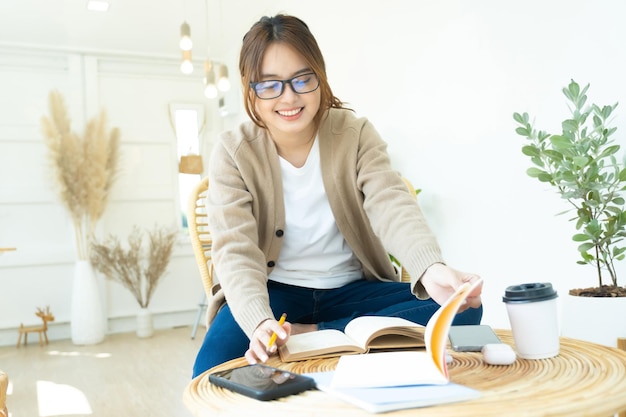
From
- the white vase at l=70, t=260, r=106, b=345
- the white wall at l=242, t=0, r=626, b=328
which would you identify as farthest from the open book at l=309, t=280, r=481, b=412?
the white vase at l=70, t=260, r=106, b=345

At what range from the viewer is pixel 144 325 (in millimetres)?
4723

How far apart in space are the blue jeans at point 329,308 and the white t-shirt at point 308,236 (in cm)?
4

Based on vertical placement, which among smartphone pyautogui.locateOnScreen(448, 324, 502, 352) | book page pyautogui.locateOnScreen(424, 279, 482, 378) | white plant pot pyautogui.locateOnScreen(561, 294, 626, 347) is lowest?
white plant pot pyautogui.locateOnScreen(561, 294, 626, 347)

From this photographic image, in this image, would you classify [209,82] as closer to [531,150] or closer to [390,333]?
[531,150]

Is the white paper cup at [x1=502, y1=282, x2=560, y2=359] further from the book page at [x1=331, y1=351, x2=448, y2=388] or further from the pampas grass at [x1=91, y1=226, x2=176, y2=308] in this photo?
the pampas grass at [x1=91, y1=226, x2=176, y2=308]

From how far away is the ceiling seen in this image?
4070 mm

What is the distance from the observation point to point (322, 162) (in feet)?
5.01

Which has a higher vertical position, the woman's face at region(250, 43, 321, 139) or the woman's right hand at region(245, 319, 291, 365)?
the woman's face at region(250, 43, 321, 139)

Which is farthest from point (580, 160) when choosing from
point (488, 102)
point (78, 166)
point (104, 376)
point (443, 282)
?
point (78, 166)

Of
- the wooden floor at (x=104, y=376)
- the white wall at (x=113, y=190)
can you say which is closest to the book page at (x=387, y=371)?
the wooden floor at (x=104, y=376)

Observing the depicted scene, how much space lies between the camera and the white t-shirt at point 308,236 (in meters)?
1.52

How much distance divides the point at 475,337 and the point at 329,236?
0.59 m

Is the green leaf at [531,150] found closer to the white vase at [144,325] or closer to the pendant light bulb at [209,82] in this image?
the pendant light bulb at [209,82]

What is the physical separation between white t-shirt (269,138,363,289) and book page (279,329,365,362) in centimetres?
45
